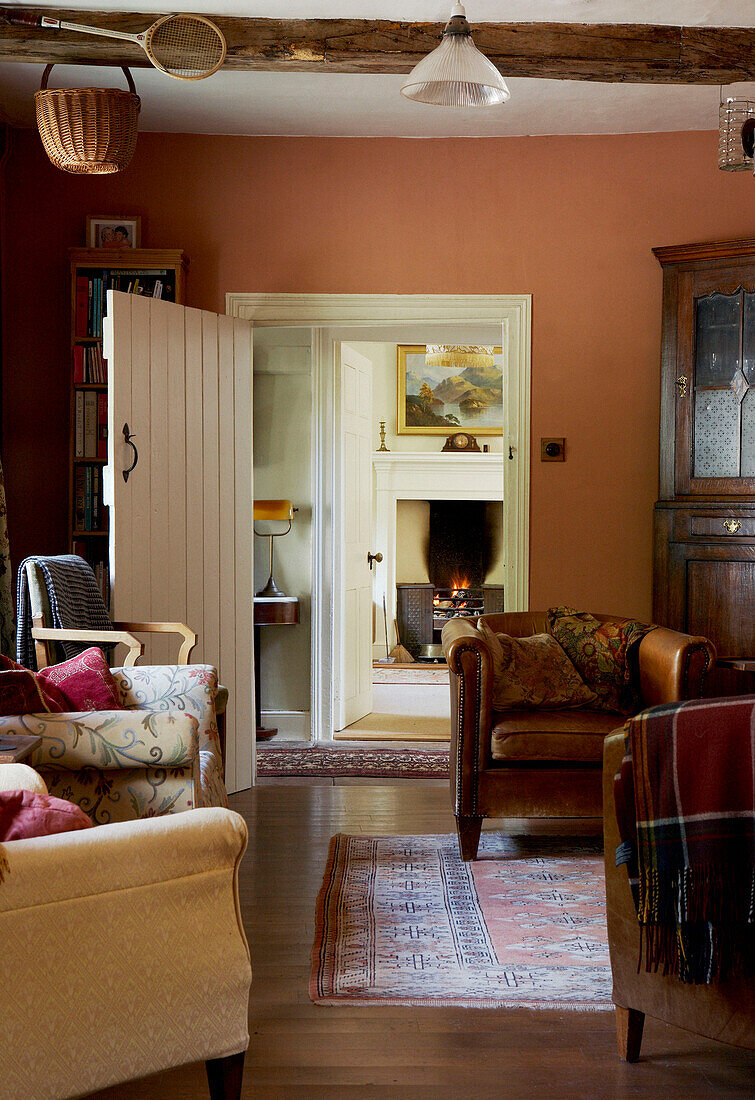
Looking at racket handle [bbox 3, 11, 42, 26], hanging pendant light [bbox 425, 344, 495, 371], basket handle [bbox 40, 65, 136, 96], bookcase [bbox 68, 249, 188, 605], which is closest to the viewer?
racket handle [bbox 3, 11, 42, 26]

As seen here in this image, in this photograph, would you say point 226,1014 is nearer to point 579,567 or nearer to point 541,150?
point 579,567

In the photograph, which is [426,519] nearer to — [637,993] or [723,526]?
[723,526]

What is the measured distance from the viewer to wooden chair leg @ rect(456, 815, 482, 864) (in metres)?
3.62

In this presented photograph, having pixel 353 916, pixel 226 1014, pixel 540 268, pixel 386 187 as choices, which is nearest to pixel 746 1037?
pixel 226 1014

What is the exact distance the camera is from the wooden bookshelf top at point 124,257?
4715 mm

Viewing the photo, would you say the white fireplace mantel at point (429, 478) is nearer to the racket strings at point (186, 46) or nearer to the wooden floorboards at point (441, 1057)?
the racket strings at point (186, 46)

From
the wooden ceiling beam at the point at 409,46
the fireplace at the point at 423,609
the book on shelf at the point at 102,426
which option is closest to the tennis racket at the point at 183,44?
the wooden ceiling beam at the point at 409,46

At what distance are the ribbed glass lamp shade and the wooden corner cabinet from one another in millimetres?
990

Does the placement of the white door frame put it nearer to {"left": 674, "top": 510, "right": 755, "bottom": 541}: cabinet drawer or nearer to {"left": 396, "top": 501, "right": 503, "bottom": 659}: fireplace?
{"left": 674, "top": 510, "right": 755, "bottom": 541}: cabinet drawer

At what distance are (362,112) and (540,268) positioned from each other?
111 cm

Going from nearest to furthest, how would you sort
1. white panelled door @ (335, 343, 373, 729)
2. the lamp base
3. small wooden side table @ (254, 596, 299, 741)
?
small wooden side table @ (254, 596, 299, 741) → the lamp base → white panelled door @ (335, 343, 373, 729)

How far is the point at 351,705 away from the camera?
20.0 ft

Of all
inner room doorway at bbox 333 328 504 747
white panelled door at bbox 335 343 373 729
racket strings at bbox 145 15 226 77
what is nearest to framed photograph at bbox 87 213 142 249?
white panelled door at bbox 335 343 373 729

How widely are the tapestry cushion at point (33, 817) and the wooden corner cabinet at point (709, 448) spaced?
11.8 ft
